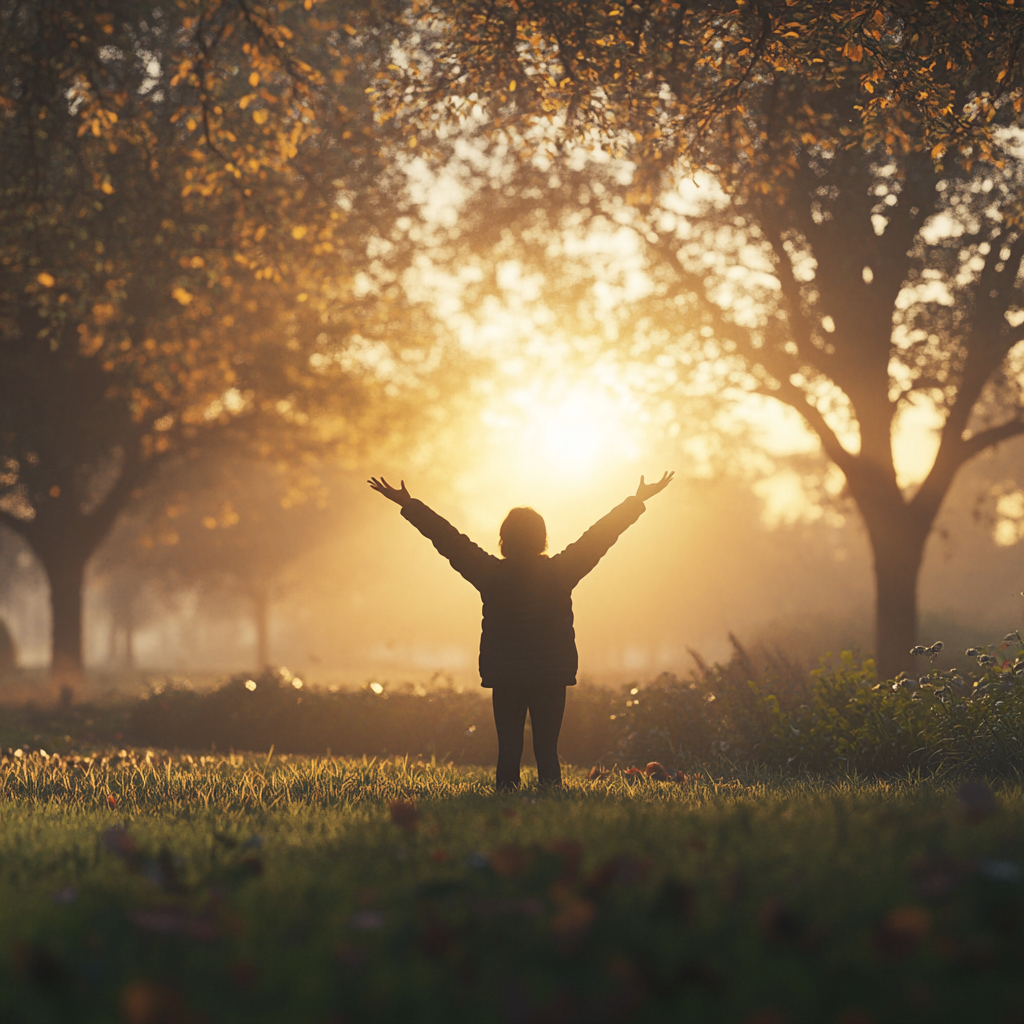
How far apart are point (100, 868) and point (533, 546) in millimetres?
3752

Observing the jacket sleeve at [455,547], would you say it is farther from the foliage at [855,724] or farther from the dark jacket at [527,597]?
the foliage at [855,724]

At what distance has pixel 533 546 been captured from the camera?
7.34 meters

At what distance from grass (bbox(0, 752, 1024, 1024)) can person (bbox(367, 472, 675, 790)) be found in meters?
1.69

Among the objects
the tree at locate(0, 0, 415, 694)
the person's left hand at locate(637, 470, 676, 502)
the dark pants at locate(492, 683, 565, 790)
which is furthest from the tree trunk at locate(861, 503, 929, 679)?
the dark pants at locate(492, 683, 565, 790)

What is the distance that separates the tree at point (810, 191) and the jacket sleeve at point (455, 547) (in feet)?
14.6

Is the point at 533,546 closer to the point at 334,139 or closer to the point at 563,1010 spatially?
the point at 563,1010

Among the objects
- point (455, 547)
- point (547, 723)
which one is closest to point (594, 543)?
point (455, 547)

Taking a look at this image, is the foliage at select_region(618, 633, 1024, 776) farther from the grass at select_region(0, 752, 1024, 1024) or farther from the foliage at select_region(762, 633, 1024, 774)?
the grass at select_region(0, 752, 1024, 1024)

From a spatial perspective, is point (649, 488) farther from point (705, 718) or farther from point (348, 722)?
point (348, 722)

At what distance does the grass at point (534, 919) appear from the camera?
274 centimetres

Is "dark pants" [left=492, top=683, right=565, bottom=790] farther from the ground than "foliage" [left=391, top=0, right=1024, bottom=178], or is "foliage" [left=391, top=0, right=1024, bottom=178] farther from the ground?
"foliage" [left=391, top=0, right=1024, bottom=178]

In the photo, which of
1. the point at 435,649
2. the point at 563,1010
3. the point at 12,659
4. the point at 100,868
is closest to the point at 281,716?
the point at 100,868

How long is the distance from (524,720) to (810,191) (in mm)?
10585

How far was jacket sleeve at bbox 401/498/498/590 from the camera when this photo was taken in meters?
7.35
